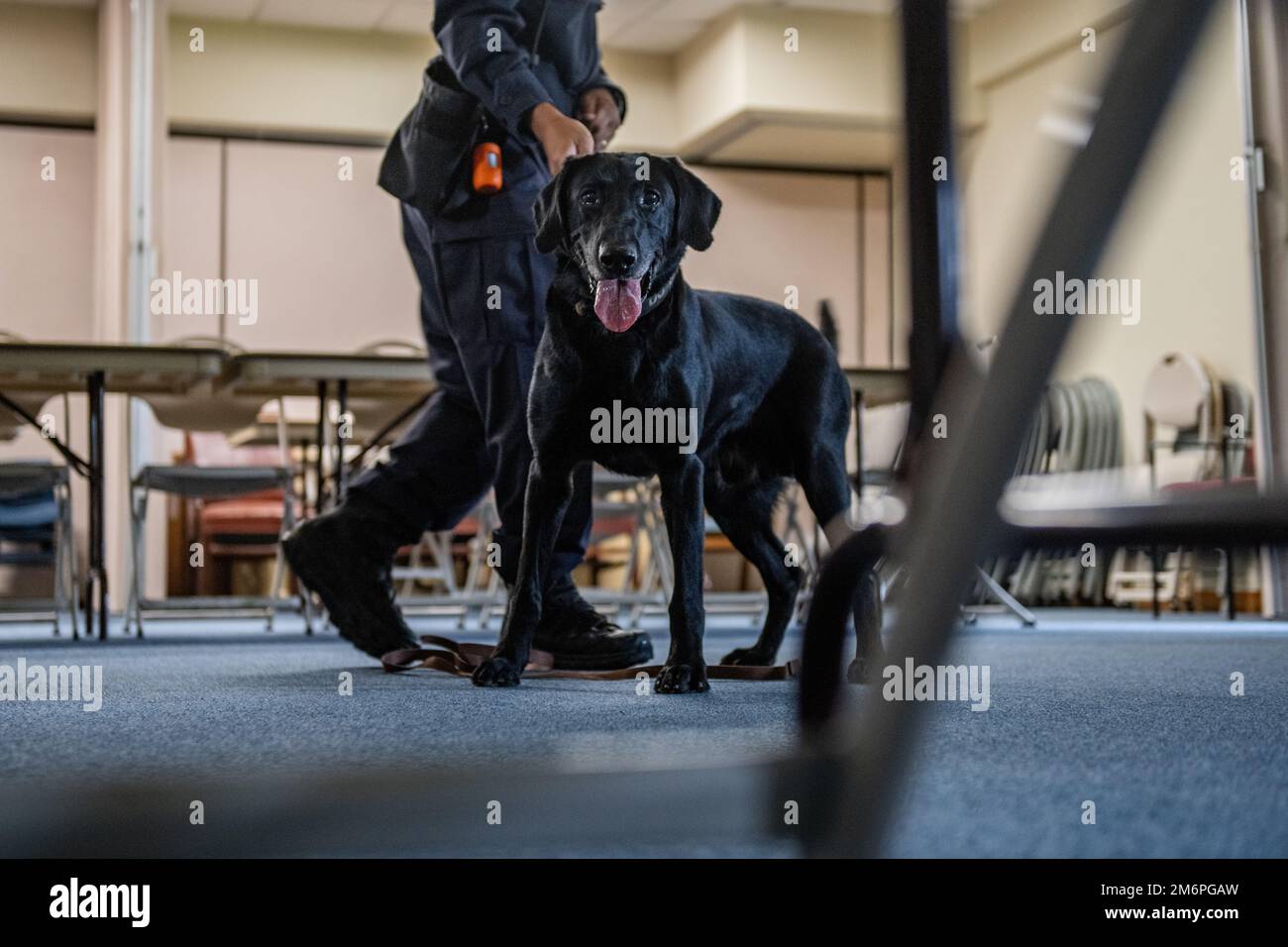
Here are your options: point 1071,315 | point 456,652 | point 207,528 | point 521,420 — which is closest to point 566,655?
point 456,652

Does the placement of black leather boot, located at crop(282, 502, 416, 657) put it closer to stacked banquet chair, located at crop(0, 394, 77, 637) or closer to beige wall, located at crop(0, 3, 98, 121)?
stacked banquet chair, located at crop(0, 394, 77, 637)

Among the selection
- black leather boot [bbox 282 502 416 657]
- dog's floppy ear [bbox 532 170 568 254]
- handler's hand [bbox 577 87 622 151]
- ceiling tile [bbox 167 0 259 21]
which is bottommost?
black leather boot [bbox 282 502 416 657]

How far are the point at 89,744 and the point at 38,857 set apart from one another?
0.79m

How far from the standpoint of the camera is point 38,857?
666 mm

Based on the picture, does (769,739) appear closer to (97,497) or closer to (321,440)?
(97,497)

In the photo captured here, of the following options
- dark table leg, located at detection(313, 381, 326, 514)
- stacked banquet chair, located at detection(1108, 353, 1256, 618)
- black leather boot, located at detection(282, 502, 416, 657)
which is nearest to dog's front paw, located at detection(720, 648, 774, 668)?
black leather boot, located at detection(282, 502, 416, 657)

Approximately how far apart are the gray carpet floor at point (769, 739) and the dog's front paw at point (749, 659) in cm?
26

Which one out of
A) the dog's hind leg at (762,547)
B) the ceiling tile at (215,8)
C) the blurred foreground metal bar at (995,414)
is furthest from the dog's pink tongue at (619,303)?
the ceiling tile at (215,8)

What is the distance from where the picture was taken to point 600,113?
8.16 ft

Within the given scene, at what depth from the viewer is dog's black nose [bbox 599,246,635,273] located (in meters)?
1.92

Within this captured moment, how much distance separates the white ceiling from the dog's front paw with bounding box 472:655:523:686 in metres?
6.40

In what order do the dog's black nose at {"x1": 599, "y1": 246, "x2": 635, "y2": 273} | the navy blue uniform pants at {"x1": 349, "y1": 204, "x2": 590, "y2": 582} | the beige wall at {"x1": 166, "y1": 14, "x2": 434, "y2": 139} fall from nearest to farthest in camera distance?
the dog's black nose at {"x1": 599, "y1": 246, "x2": 635, "y2": 273} → the navy blue uniform pants at {"x1": 349, "y1": 204, "x2": 590, "y2": 582} → the beige wall at {"x1": 166, "y1": 14, "x2": 434, "y2": 139}

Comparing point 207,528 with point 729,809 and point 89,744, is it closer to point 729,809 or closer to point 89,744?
point 89,744

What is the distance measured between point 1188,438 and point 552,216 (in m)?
5.02
